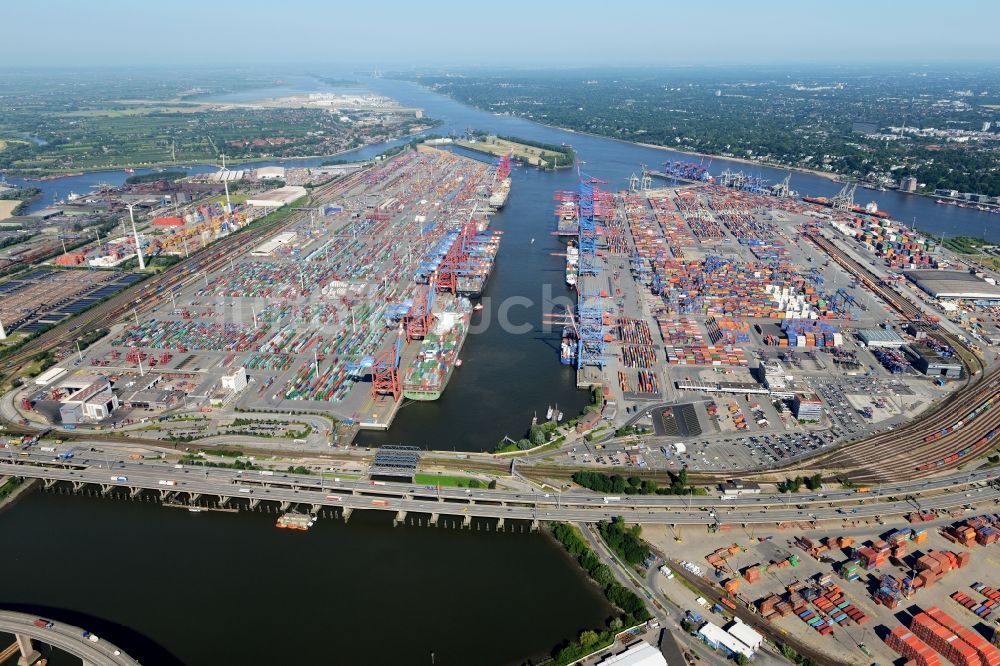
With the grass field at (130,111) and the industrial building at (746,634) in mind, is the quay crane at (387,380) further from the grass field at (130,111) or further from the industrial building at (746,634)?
the grass field at (130,111)

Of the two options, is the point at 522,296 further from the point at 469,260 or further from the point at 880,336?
the point at 880,336

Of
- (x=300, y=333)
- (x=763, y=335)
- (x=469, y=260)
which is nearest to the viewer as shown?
(x=300, y=333)

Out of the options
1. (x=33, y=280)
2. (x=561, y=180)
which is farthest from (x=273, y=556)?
(x=561, y=180)

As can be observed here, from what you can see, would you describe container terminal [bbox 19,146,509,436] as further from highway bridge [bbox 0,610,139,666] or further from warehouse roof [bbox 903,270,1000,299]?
warehouse roof [bbox 903,270,1000,299]

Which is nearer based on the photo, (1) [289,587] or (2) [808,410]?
(1) [289,587]

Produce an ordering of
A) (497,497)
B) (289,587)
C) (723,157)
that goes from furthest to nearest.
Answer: (723,157) → (497,497) → (289,587)

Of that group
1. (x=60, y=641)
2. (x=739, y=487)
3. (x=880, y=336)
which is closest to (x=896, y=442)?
(x=739, y=487)

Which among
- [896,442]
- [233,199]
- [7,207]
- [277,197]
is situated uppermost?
[277,197]

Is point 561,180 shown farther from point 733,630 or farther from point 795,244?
point 733,630

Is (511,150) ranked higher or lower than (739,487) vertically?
higher
